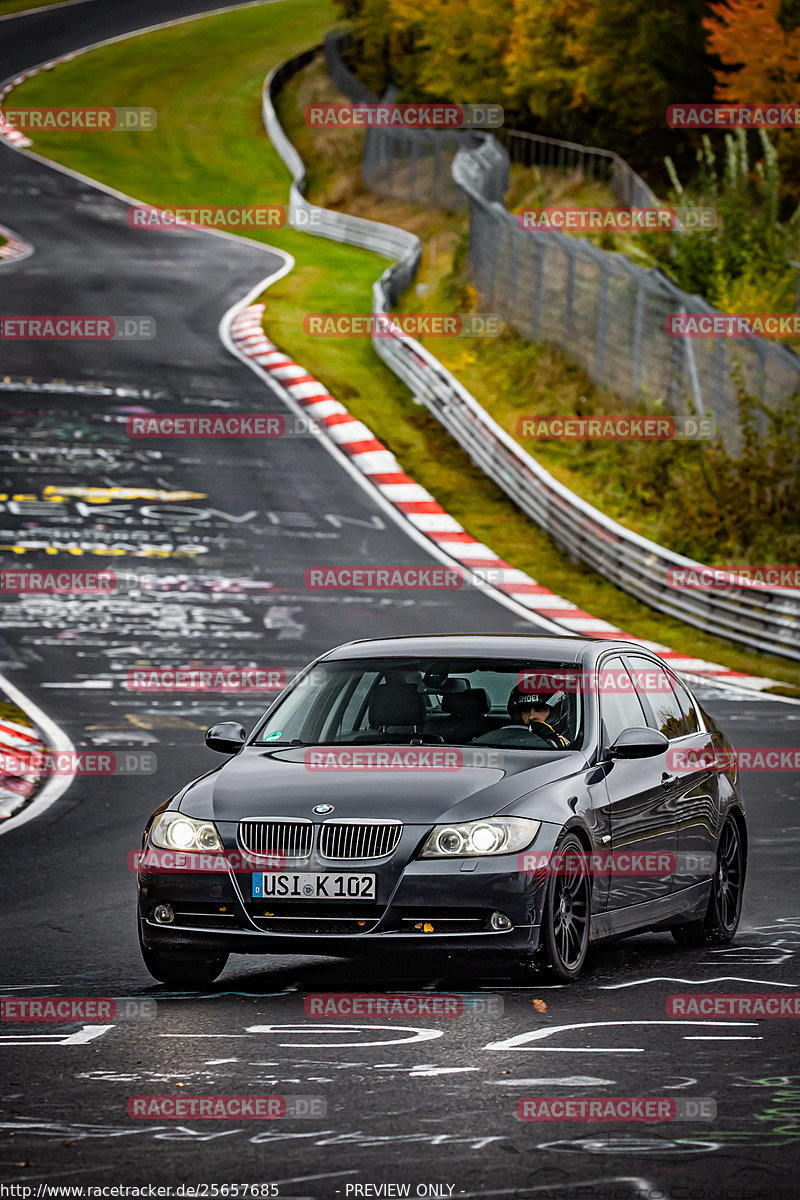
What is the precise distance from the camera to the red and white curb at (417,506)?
21.8m

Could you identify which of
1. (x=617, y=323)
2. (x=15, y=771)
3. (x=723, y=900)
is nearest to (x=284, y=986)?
(x=723, y=900)

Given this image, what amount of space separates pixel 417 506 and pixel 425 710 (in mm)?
19126

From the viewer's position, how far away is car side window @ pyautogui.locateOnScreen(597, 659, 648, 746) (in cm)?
930

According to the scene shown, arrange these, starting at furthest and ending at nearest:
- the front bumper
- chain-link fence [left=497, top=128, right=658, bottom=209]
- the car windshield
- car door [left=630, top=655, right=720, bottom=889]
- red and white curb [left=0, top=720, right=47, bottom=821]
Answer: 1. chain-link fence [left=497, top=128, right=658, bottom=209]
2. red and white curb [left=0, top=720, right=47, bottom=821]
3. car door [left=630, top=655, right=720, bottom=889]
4. the car windshield
5. the front bumper

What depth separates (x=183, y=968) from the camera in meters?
8.50

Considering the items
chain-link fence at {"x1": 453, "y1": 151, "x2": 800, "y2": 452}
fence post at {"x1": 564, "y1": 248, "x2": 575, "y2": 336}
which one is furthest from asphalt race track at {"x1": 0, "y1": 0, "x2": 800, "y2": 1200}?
fence post at {"x1": 564, "y1": 248, "x2": 575, "y2": 336}

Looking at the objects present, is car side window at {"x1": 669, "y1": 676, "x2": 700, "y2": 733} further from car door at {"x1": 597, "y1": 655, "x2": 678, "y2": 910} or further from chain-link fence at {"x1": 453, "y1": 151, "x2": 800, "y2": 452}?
chain-link fence at {"x1": 453, "y1": 151, "x2": 800, "y2": 452}

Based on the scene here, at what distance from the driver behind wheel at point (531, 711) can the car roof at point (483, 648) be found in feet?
0.69

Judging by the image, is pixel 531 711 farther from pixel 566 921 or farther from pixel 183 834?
pixel 183 834

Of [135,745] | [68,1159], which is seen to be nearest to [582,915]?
[68,1159]

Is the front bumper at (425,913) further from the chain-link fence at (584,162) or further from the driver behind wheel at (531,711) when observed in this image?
the chain-link fence at (584,162)

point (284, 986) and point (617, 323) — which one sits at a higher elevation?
point (284, 986)

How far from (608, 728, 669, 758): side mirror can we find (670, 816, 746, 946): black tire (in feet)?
4.09

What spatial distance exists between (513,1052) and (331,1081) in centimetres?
77
